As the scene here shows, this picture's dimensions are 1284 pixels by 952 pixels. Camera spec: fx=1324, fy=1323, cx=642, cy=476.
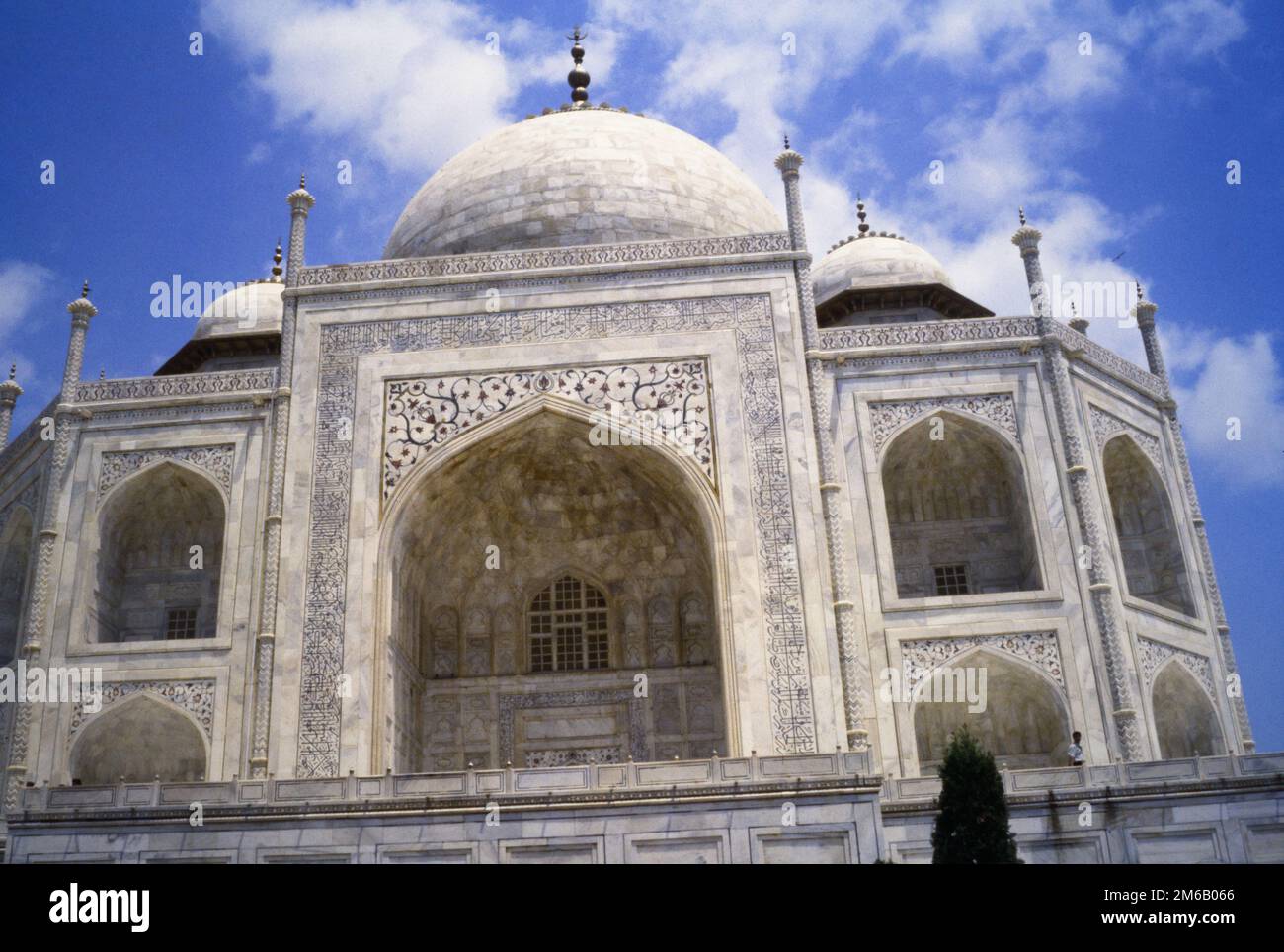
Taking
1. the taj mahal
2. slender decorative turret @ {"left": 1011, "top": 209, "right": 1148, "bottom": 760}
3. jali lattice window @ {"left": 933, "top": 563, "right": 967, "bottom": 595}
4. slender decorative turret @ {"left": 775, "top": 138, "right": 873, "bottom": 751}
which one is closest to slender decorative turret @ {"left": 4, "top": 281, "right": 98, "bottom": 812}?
the taj mahal

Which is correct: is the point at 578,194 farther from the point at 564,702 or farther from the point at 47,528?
the point at 47,528

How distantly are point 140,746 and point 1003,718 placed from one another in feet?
38.3

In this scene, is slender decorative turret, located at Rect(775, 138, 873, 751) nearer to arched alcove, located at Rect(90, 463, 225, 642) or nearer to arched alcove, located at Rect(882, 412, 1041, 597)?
arched alcove, located at Rect(882, 412, 1041, 597)

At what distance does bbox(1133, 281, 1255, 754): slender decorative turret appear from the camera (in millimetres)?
18812

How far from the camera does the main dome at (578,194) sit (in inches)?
846

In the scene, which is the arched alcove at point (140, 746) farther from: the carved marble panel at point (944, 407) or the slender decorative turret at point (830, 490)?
the carved marble panel at point (944, 407)

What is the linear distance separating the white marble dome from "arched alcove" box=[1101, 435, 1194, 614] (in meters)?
4.77

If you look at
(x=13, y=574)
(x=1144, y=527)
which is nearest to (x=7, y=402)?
(x=13, y=574)

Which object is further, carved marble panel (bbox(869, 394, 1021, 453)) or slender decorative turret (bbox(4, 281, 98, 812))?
carved marble panel (bbox(869, 394, 1021, 453))

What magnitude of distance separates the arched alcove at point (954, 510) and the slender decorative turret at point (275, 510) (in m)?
8.35

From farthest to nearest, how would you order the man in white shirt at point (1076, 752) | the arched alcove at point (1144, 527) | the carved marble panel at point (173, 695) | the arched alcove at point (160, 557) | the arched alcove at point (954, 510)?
the arched alcove at point (1144, 527)
the arched alcove at point (160, 557)
the arched alcove at point (954, 510)
the carved marble panel at point (173, 695)
the man in white shirt at point (1076, 752)

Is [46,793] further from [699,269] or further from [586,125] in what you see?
[586,125]

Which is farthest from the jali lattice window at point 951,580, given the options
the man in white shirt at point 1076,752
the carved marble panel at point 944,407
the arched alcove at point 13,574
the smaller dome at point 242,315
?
the arched alcove at point 13,574

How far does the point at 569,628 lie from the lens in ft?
66.0
